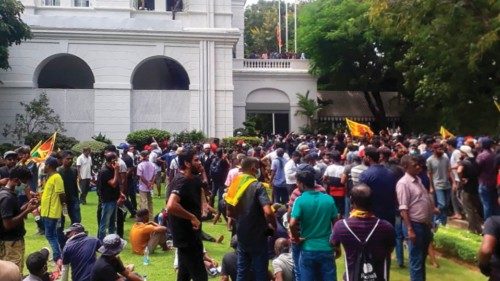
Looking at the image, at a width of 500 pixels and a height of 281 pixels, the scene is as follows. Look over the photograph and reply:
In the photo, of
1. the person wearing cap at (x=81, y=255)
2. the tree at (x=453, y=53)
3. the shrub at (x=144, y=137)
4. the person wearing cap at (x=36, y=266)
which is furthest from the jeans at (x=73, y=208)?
the shrub at (x=144, y=137)

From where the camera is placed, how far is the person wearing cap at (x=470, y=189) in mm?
11789

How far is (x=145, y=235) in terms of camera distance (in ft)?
37.6

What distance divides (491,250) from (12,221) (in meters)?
5.14

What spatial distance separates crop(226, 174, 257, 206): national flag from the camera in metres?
7.50

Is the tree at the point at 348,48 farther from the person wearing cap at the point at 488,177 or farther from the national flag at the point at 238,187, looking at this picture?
the national flag at the point at 238,187

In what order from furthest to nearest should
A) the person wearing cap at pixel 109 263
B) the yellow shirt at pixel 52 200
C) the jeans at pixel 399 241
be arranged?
the yellow shirt at pixel 52 200
the jeans at pixel 399 241
the person wearing cap at pixel 109 263

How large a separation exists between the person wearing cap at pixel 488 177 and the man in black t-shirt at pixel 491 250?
6.29 meters


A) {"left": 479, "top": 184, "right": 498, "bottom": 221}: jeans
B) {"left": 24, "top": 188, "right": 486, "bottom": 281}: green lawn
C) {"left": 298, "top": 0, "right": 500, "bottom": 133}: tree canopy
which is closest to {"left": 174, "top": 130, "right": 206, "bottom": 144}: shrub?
{"left": 298, "top": 0, "right": 500, "bottom": 133}: tree canopy

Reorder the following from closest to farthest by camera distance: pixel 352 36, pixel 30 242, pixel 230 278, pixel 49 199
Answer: pixel 230 278 < pixel 49 199 < pixel 30 242 < pixel 352 36

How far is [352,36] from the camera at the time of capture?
3431cm

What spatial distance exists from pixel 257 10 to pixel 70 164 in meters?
63.7

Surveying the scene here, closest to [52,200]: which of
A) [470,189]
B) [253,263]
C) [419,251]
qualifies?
[253,263]

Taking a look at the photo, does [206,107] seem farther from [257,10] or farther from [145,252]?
[257,10]

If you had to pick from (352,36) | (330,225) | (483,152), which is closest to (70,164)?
(330,225)
